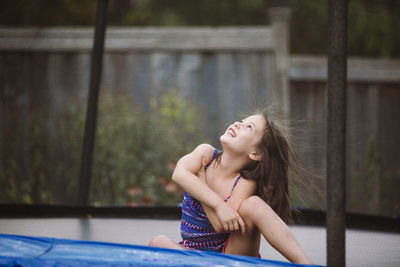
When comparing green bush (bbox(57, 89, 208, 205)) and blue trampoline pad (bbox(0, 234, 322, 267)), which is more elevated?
blue trampoline pad (bbox(0, 234, 322, 267))

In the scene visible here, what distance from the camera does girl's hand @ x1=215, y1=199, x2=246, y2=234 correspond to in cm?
108

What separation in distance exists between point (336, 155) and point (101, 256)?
0.42m

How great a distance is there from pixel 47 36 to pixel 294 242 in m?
2.15

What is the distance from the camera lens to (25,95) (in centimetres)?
278

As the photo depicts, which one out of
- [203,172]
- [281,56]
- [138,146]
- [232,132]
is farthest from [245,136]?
[281,56]

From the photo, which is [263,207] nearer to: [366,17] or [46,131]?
[46,131]

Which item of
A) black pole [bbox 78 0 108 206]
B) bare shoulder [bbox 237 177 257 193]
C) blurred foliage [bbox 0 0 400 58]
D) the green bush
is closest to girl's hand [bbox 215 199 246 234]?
bare shoulder [bbox 237 177 257 193]

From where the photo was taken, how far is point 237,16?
3982mm

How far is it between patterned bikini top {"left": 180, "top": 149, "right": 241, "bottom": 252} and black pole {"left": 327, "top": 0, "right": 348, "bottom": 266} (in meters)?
0.42

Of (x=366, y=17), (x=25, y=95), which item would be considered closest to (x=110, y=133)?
(x=25, y=95)

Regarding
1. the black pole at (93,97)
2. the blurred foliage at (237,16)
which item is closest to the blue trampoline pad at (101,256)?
the black pole at (93,97)

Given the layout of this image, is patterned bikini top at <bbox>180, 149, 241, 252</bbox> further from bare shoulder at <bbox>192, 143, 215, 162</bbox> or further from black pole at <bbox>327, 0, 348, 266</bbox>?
black pole at <bbox>327, 0, 348, 266</bbox>

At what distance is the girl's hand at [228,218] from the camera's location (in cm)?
108

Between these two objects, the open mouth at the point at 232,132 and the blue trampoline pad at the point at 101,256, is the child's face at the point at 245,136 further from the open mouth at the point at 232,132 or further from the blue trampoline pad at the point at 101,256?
the blue trampoline pad at the point at 101,256
